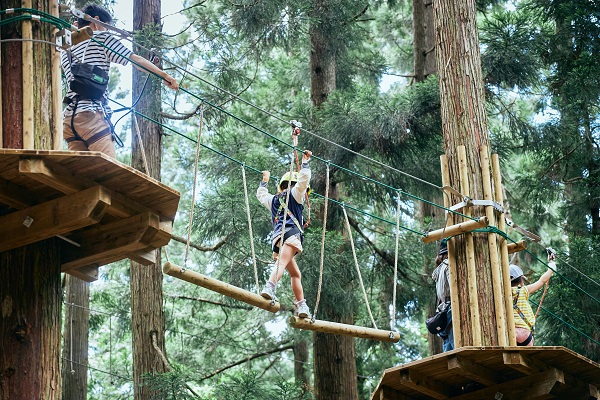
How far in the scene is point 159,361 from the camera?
33.9 ft

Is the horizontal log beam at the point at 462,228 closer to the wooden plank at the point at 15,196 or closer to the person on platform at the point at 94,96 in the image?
the person on platform at the point at 94,96

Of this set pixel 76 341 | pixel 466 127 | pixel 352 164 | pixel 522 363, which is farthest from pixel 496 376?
pixel 76 341

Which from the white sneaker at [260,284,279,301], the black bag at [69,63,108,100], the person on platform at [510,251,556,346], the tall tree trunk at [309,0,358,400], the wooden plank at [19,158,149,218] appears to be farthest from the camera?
the tall tree trunk at [309,0,358,400]

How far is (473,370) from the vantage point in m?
7.16

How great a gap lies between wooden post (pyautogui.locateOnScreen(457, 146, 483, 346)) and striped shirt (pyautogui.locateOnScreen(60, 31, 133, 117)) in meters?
3.26

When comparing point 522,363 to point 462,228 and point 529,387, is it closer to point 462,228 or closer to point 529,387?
point 529,387

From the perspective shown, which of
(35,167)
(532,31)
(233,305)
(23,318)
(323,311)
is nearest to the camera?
(35,167)

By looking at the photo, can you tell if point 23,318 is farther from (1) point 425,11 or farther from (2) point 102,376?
(2) point 102,376

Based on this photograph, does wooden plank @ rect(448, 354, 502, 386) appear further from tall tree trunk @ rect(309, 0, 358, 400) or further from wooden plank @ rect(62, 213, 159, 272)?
tall tree trunk @ rect(309, 0, 358, 400)

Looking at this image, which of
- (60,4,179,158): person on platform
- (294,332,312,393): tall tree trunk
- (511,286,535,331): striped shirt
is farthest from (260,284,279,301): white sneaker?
(294,332,312,393): tall tree trunk

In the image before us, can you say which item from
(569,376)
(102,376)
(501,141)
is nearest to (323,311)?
(501,141)

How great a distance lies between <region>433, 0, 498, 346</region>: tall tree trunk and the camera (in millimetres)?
7668

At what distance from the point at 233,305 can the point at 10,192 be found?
875 centimetres

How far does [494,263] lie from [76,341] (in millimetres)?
7046
